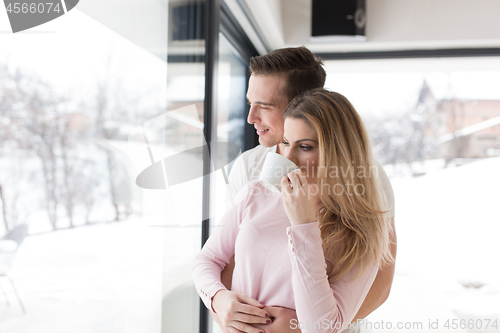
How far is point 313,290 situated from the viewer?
0.79 m

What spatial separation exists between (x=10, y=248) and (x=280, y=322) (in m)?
0.59

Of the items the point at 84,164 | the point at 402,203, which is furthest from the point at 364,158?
the point at 402,203

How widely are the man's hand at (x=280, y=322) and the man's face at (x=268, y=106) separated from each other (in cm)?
65

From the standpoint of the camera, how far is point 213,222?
6.00 ft

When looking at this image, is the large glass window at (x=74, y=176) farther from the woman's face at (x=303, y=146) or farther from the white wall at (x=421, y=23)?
the white wall at (x=421, y=23)

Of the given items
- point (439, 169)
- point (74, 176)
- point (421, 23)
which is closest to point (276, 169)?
point (74, 176)

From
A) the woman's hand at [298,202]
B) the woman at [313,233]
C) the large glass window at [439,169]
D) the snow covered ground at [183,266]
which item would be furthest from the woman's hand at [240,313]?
the large glass window at [439,169]

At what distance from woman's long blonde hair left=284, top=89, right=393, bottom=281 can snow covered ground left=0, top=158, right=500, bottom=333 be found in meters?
0.60

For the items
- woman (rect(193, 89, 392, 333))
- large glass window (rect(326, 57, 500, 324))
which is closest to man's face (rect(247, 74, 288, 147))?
woman (rect(193, 89, 392, 333))

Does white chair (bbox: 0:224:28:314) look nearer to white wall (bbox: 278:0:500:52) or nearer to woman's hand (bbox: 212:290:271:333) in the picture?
woman's hand (bbox: 212:290:271:333)

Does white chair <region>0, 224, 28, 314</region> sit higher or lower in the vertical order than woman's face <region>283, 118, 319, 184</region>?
lower

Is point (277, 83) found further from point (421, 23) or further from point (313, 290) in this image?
point (421, 23)

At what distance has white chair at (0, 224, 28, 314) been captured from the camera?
2.11 feet

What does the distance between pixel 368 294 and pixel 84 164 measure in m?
0.81
